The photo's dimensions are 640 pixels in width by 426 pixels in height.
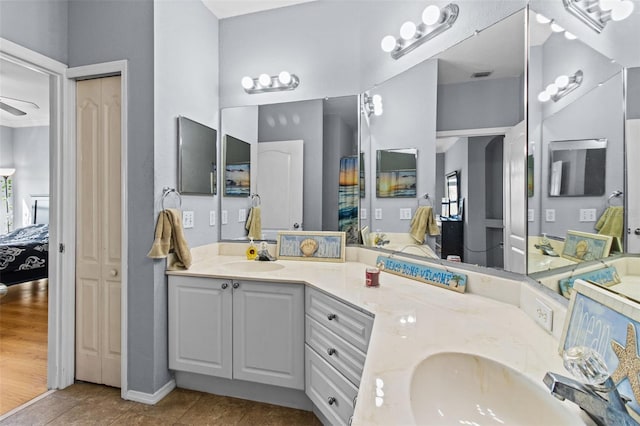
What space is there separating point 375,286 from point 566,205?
0.91 metres

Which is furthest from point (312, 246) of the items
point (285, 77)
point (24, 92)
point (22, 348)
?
point (24, 92)

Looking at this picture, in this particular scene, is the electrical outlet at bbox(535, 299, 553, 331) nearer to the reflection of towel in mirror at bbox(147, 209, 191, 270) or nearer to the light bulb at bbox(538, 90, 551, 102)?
the light bulb at bbox(538, 90, 551, 102)

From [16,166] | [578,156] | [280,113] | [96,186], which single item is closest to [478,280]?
[578,156]

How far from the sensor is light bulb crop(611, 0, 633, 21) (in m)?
0.87

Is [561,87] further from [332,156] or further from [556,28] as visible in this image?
[332,156]

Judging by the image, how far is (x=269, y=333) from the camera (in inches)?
78.9

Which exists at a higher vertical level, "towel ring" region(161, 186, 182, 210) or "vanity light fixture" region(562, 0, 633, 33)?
"vanity light fixture" region(562, 0, 633, 33)

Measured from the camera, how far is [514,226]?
1.45 m

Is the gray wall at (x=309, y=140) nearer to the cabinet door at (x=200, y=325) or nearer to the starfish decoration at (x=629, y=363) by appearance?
the cabinet door at (x=200, y=325)

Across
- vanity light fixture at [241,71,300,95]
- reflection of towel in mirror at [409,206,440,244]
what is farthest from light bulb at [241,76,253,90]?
reflection of towel in mirror at [409,206,440,244]

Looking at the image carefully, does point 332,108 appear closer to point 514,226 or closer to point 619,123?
point 514,226

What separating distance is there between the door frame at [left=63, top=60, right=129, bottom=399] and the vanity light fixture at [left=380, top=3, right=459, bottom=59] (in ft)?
5.53

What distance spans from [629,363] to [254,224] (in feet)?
7.70

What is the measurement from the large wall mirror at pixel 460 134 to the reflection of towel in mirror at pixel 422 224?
0.04ft
